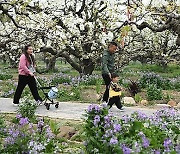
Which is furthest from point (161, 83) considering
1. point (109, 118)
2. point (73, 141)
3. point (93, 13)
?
point (109, 118)

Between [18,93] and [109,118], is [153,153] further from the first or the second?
[18,93]

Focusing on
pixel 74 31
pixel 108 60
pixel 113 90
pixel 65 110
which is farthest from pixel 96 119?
pixel 74 31

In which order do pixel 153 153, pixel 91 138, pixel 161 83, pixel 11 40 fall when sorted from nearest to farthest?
pixel 153 153, pixel 91 138, pixel 161 83, pixel 11 40

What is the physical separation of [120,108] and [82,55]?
8795 mm

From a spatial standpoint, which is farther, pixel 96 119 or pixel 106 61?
pixel 106 61

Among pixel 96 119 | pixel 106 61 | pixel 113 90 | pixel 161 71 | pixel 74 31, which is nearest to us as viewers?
pixel 96 119

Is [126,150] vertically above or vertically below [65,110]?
above

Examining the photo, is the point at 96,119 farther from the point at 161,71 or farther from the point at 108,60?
the point at 161,71

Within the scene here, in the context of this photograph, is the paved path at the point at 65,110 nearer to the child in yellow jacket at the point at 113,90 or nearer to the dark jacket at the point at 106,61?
the child in yellow jacket at the point at 113,90

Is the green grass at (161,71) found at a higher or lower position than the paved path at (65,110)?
lower

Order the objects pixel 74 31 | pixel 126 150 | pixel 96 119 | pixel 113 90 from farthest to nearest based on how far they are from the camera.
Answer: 1. pixel 74 31
2. pixel 113 90
3. pixel 96 119
4. pixel 126 150

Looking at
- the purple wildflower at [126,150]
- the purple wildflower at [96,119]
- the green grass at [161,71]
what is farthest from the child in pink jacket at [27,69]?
the green grass at [161,71]

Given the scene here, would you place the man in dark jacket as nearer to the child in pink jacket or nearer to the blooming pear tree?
the child in pink jacket

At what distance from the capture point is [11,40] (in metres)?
17.3
